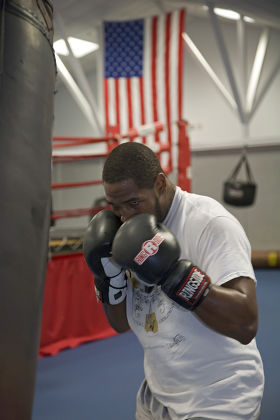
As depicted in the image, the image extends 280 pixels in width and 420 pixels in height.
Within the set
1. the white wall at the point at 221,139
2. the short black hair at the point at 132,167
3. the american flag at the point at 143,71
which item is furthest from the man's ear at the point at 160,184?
the white wall at the point at 221,139

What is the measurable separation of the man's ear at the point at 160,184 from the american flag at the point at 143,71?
4.02 m

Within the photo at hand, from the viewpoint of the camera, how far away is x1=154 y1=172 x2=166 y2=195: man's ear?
118cm

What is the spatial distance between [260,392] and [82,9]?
608 cm

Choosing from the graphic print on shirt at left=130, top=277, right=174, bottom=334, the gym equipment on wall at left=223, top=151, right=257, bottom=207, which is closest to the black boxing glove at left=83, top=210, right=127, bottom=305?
the graphic print on shirt at left=130, top=277, right=174, bottom=334

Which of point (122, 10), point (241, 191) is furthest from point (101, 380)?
point (122, 10)

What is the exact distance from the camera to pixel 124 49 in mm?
5535

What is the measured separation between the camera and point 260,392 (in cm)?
110

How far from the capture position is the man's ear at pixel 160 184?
1180 millimetres

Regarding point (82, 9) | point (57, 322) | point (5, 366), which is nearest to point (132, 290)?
point (5, 366)

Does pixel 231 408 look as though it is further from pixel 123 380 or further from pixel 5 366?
pixel 123 380

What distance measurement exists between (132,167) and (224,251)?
0.34 m

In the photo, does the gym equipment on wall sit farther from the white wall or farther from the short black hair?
the short black hair

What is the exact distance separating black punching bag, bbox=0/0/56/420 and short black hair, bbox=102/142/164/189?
18 cm

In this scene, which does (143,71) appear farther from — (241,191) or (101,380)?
(101,380)
